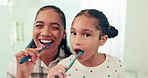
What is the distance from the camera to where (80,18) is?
2.50 feet

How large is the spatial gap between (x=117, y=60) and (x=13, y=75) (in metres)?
0.45

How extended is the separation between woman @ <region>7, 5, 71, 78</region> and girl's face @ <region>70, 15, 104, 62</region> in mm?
63

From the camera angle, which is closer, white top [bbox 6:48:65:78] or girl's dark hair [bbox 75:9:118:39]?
girl's dark hair [bbox 75:9:118:39]

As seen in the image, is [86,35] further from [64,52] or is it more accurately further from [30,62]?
[30,62]

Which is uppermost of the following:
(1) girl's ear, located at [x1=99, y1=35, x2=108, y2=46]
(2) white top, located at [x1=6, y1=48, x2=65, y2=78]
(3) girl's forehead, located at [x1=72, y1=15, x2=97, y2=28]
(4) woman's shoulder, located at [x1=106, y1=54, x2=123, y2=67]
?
(3) girl's forehead, located at [x1=72, y1=15, x2=97, y2=28]

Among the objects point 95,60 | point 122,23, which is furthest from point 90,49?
point 122,23

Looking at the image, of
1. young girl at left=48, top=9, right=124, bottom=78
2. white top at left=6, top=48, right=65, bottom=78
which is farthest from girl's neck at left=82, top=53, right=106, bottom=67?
white top at left=6, top=48, right=65, bottom=78

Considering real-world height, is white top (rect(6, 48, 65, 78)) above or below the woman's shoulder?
below

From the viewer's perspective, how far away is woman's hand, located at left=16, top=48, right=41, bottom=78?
0.81m

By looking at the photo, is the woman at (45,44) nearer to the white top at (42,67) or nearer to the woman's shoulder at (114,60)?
the white top at (42,67)

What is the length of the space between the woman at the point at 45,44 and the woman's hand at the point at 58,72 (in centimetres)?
6

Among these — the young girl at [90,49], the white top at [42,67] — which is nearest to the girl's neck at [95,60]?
the young girl at [90,49]

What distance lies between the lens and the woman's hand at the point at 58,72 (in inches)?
28.9

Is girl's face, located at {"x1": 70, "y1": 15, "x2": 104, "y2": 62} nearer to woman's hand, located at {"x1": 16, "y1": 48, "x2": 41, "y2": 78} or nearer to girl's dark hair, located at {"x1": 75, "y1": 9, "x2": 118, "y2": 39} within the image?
girl's dark hair, located at {"x1": 75, "y1": 9, "x2": 118, "y2": 39}
